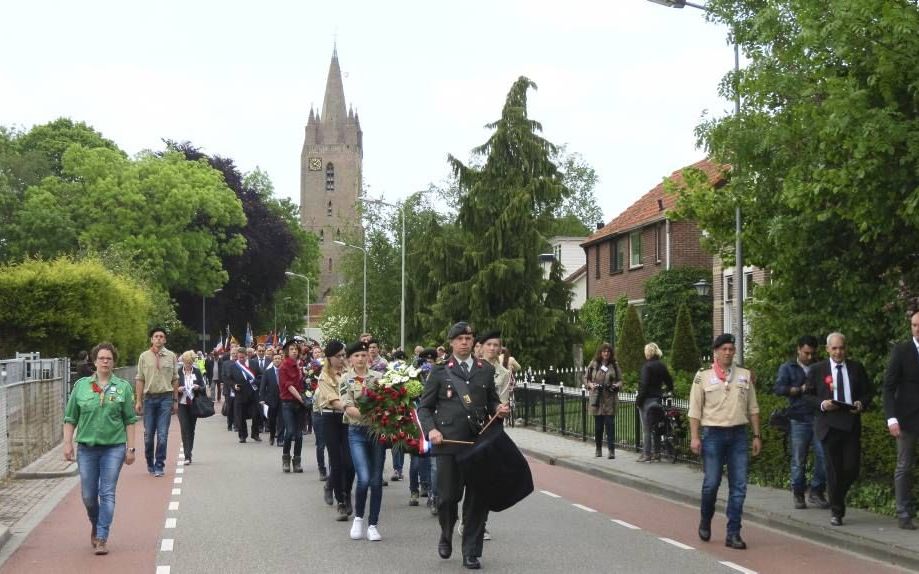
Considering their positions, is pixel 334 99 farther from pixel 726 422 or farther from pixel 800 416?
pixel 726 422

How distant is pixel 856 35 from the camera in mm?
11094

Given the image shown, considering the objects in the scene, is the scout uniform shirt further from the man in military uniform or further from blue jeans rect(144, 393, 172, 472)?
blue jeans rect(144, 393, 172, 472)

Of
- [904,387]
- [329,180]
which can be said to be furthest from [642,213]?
[329,180]

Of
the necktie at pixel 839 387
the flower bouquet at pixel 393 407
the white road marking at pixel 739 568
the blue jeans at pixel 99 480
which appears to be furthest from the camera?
the necktie at pixel 839 387

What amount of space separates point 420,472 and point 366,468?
3049 mm

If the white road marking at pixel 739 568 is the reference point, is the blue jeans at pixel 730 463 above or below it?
above

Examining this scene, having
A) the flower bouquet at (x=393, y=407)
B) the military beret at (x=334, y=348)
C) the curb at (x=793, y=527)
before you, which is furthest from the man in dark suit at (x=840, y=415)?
the military beret at (x=334, y=348)

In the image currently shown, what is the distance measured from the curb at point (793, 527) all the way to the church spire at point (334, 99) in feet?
430

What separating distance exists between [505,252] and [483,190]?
219 centimetres

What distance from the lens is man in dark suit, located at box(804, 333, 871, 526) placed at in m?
12.1

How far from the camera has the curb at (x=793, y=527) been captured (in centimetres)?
1042

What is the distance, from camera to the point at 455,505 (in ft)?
34.4

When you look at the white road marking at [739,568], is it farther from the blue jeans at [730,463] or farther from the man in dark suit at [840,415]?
the man in dark suit at [840,415]

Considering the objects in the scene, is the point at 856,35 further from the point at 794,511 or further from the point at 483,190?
the point at 483,190
